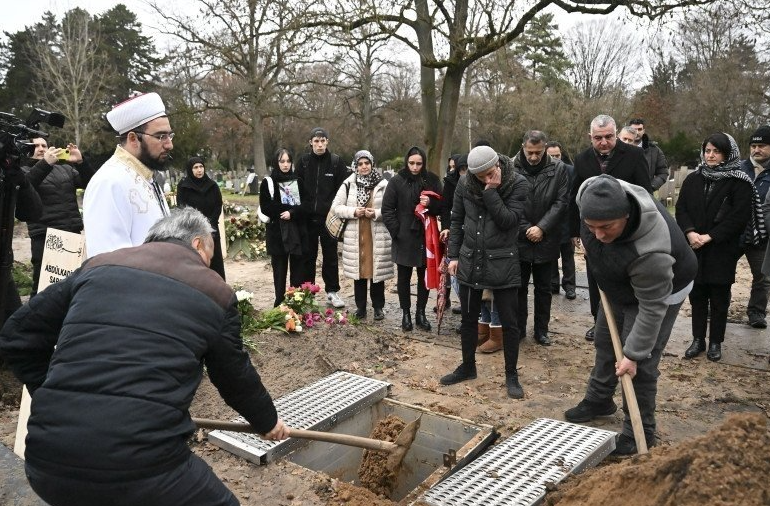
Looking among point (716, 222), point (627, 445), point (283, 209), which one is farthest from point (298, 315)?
point (716, 222)

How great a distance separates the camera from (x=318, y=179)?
7316 mm

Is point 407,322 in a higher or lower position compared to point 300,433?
lower

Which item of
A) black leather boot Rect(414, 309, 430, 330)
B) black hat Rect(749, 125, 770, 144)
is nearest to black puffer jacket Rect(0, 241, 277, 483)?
black leather boot Rect(414, 309, 430, 330)

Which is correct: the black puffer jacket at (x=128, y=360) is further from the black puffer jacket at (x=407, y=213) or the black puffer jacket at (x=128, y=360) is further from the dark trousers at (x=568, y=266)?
the dark trousers at (x=568, y=266)

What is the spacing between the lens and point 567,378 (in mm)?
5258

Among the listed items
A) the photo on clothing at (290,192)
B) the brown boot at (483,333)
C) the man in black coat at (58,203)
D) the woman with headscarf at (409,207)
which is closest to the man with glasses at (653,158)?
the woman with headscarf at (409,207)

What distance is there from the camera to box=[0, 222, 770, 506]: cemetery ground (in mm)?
3658

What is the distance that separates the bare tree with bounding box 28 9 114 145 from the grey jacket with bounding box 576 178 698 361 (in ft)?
97.9

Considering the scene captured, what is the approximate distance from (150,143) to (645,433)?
11.3 feet

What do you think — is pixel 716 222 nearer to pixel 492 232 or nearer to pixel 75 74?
pixel 492 232

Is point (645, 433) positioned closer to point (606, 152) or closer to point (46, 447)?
point (606, 152)

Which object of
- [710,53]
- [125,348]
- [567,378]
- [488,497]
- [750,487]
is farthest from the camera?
[710,53]

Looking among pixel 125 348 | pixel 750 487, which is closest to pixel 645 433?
pixel 750 487

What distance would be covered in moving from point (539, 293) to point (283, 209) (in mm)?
3069
